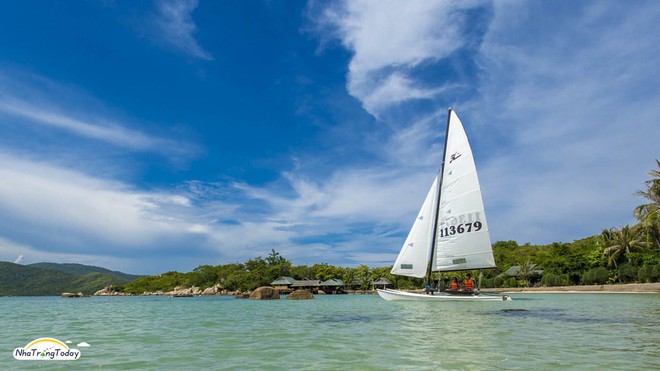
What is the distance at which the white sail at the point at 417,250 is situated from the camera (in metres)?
32.5

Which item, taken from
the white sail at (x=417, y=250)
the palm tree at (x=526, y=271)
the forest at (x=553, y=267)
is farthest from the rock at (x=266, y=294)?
the palm tree at (x=526, y=271)

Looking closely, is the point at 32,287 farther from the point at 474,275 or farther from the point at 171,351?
the point at 171,351

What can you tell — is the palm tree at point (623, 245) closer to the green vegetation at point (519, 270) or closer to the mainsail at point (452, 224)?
the green vegetation at point (519, 270)

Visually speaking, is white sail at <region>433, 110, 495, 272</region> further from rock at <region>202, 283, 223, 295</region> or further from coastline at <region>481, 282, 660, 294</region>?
rock at <region>202, 283, 223, 295</region>

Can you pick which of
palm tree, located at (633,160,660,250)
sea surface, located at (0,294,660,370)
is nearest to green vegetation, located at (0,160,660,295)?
palm tree, located at (633,160,660,250)

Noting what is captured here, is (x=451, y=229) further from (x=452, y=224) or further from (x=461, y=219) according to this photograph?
(x=461, y=219)

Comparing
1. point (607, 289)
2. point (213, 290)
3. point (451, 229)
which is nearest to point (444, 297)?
point (451, 229)

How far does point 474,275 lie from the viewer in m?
77.4

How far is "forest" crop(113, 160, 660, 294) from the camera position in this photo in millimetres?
49344

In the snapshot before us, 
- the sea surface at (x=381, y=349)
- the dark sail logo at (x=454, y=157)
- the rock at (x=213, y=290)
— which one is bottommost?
the sea surface at (x=381, y=349)

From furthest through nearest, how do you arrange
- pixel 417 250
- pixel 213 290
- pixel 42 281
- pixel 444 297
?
1. pixel 42 281
2. pixel 213 290
3. pixel 417 250
4. pixel 444 297

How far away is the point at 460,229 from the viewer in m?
31.4

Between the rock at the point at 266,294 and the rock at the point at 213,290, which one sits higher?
the rock at the point at 213,290

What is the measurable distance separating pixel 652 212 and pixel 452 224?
30.3m
